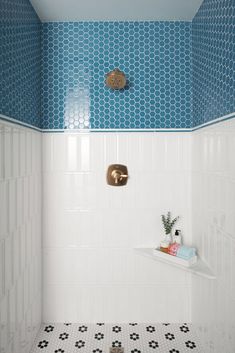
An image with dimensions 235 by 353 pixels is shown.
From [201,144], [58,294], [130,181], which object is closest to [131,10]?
[201,144]

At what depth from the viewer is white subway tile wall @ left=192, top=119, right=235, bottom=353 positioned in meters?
1.45

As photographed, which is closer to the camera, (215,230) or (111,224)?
(215,230)

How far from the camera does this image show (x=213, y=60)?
169 centimetres

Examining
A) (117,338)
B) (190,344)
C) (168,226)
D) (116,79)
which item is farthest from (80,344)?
(116,79)

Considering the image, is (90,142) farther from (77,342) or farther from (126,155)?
(77,342)

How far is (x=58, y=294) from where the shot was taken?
7.32 feet

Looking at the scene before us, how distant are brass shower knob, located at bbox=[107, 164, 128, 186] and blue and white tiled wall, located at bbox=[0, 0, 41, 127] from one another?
0.59 metres

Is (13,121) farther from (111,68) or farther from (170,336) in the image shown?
(170,336)

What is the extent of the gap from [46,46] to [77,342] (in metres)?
2.00

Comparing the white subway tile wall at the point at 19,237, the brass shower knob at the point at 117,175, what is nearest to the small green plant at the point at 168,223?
the brass shower knob at the point at 117,175

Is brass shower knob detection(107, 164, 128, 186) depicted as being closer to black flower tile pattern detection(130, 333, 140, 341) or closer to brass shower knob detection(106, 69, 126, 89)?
brass shower knob detection(106, 69, 126, 89)

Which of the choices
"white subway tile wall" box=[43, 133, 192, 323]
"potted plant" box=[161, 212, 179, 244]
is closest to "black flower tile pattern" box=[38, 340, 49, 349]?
"white subway tile wall" box=[43, 133, 192, 323]

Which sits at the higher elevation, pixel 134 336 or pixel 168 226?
pixel 168 226

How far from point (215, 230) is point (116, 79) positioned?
45.2 inches
